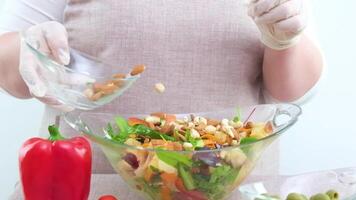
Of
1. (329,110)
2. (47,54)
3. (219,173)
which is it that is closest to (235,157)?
(219,173)

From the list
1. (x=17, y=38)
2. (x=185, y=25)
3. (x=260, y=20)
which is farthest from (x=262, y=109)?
(x=17, y=38)

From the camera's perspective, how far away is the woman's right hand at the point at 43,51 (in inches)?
30.6

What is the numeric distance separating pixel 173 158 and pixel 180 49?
36cm

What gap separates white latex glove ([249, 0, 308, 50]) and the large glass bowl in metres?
0.15

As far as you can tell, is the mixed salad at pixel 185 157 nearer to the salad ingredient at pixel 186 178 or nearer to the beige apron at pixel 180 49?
the salad ingredient at pixel 186 178

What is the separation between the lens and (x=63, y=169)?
734 mm

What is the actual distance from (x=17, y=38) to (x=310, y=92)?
1.56ft

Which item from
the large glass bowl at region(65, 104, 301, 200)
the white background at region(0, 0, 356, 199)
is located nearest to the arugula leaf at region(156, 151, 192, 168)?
the large glass bowl at region(65, 104, 301, 200)

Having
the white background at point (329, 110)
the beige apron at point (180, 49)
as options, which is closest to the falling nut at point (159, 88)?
the beige apron at point (180, 49)

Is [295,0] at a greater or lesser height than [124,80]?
greater

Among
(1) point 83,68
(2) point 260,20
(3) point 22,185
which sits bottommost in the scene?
(3) point 22,185

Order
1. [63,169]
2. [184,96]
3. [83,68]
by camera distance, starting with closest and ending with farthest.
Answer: [63,169], [83,68], [184,96]

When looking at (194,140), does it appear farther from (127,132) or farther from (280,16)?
(280,16)

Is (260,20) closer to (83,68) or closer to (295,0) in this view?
(295,0)
